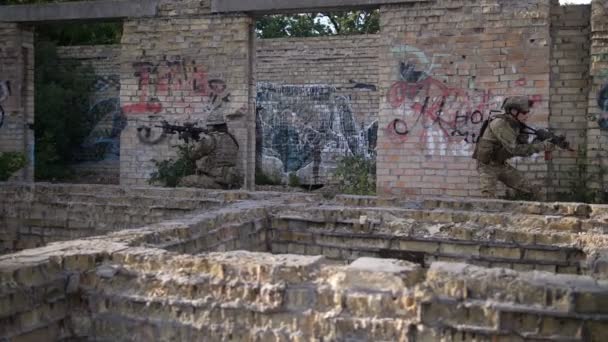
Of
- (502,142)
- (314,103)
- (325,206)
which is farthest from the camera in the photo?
(314,103)

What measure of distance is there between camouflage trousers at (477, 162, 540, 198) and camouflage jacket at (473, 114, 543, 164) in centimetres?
8

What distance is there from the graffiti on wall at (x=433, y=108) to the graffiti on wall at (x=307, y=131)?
543 cm

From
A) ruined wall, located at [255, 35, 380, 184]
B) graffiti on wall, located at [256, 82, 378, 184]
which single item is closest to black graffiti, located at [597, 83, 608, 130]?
ruined wall, located at [255, 35, 380, 184]

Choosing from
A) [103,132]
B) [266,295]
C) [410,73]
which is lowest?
[266,295]

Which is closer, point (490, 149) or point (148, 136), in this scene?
point (490, 149)

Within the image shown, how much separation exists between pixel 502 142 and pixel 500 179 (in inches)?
22.3

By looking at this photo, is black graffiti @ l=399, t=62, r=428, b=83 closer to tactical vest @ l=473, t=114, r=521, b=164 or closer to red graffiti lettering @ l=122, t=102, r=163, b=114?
tactical vest @ l=473, t=114, r=521, b=164

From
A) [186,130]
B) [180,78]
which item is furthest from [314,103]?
[186,130]

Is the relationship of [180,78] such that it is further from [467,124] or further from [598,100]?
[598,100]

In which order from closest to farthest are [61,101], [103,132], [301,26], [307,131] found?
[307,131] → [61,101] → [103,132] → [301,26]

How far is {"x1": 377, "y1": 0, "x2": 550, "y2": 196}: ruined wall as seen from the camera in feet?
28.3

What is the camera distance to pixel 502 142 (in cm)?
746

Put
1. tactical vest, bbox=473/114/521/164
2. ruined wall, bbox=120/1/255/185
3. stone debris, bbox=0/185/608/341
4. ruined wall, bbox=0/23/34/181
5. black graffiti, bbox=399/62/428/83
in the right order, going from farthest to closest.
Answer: ruined wall, bbox=0/23/34/181 → ruined wall, bbox=120/1/255/185 → black graffiti, bbox=399/62/428/83 → tactical vest, bbox=473/114/521/164 → stone debris, bbox=0/185/608/341

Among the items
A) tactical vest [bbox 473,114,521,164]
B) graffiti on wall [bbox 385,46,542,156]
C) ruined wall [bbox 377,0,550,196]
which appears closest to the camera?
tactical vest [bbox 473,114,521,164]
